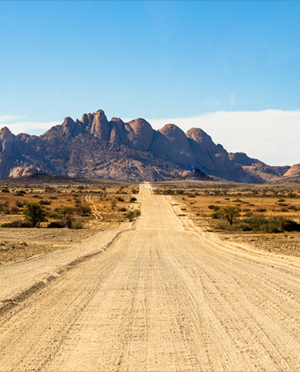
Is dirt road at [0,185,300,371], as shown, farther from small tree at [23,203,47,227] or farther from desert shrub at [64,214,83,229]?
small tree at [23,203,47,227]

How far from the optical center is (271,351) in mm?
4910

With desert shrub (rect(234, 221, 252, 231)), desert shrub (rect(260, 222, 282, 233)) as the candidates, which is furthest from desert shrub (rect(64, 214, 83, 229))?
desert shrub (rect(260, 222, 282, 233))

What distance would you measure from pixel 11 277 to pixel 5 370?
552 centimetres

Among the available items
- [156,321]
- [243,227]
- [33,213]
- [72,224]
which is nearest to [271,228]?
[243,227]

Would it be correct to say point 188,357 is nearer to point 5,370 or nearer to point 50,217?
point 5,370

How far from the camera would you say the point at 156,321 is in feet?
20.0

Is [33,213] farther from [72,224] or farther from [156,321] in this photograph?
[156,321]

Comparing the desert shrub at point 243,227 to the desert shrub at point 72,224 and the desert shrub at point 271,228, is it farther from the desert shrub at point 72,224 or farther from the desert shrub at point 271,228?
the desert shrub at point 72,224

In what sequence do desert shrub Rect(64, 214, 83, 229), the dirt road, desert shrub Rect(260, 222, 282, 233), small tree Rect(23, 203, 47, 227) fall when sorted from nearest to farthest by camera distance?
1. the dirt road
2. desert shrub Rect(260, 222, 282, 233)
3. desert shrub Rect(64, 214, 83, 229)
4. small tree Rect(23, 203, 47, 227)

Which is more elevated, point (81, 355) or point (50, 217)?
point (81, 355)

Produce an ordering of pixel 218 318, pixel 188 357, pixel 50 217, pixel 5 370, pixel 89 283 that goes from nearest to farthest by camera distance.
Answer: pixel 5 370, pixel 188 357, pixel 218 318, pixel 89 283, pixel 50 217

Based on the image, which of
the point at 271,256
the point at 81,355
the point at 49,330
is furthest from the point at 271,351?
the point at 271,256

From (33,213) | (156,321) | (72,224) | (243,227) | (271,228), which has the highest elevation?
(156,321)

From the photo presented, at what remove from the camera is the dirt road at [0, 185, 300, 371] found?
463cm
